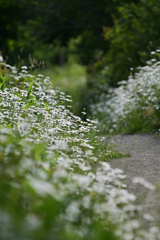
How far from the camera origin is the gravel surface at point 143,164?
328 centimetres

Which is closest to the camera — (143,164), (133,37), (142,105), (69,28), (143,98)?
(143,164)

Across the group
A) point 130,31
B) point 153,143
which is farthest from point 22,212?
point 130,31

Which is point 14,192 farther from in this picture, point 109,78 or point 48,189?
point 109,78

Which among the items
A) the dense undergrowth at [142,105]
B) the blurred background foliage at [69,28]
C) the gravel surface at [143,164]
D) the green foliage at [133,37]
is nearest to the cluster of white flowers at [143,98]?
the dense undergrowth at [142,105]

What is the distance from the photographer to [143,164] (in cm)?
479

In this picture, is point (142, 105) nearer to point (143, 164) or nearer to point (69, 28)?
point (143, 164)

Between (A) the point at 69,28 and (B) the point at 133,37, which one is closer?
(B) the point at 133,37

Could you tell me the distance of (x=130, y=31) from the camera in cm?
1083

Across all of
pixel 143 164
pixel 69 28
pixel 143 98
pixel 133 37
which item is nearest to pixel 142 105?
pixel 143 98

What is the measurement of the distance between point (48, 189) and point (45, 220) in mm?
158

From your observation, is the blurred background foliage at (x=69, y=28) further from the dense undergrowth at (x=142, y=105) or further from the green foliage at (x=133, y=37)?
the dense undergrowth at (x=142, y=105)

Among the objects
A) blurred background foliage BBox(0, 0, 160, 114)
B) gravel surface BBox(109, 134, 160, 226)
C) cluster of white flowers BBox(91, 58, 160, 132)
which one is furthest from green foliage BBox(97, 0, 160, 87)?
gravel surface BBox(109, 134, 160, 226)

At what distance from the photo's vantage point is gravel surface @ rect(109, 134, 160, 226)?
328cm

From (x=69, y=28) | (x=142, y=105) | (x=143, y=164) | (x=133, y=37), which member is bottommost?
(x=143, y=164)
